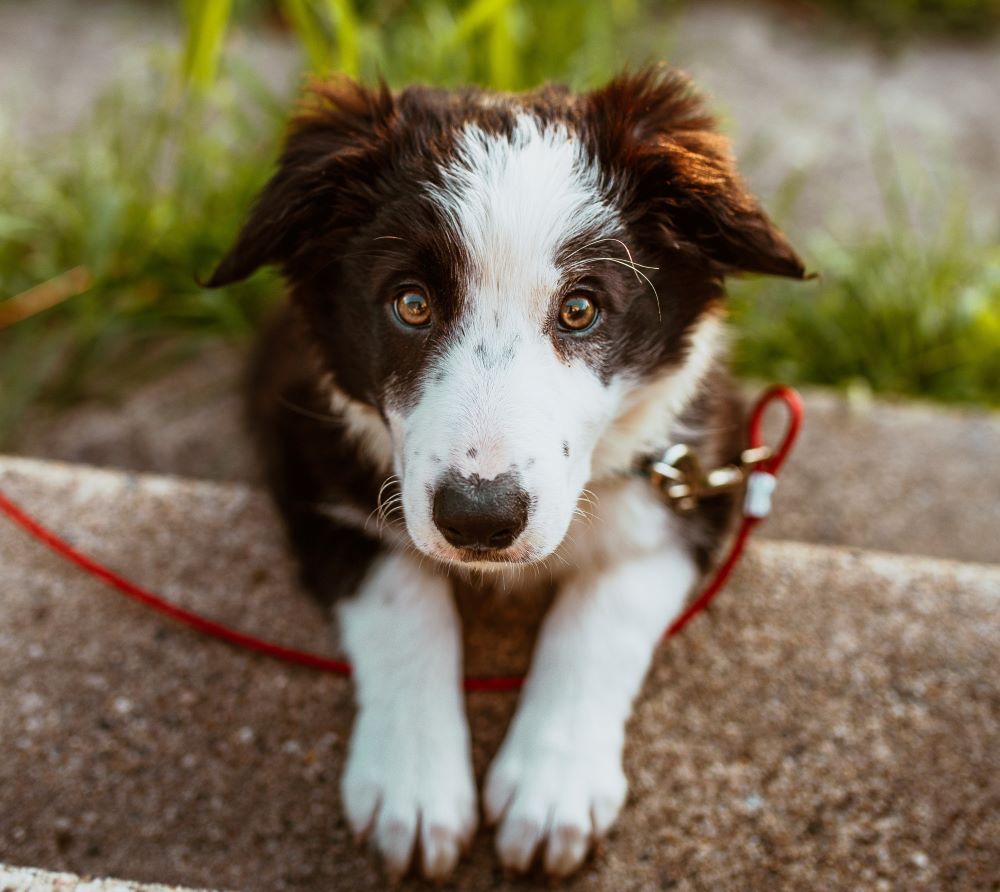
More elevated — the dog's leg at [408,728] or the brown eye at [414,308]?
the brown eye at [414,308]

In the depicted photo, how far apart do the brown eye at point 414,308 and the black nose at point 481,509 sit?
37 cm

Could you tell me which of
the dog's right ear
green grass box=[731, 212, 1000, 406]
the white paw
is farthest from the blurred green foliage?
the white paw

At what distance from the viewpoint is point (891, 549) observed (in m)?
2.63

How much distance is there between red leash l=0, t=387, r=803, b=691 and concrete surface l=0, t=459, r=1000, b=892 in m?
0.02

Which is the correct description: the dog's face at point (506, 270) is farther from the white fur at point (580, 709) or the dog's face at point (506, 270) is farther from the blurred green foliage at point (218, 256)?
the blurred green foliage at point (218, 256)

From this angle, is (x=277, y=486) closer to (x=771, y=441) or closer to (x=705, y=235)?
(x=705, y=235)

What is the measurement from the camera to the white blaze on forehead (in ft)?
5.51

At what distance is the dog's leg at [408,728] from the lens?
1670mm

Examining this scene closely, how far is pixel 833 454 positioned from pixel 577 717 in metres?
1.40

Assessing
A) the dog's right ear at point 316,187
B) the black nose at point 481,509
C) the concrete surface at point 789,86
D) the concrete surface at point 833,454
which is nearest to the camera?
the black nose at point 481,509

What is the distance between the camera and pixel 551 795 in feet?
5.53

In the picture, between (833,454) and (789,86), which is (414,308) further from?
(789,86)

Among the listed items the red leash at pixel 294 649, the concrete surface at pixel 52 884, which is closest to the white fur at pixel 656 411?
the red leash at pixel 294 649

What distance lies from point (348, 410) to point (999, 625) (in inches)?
57.1
